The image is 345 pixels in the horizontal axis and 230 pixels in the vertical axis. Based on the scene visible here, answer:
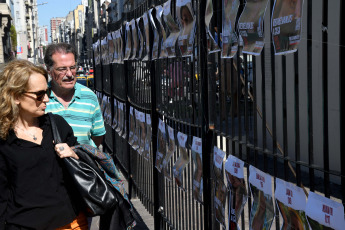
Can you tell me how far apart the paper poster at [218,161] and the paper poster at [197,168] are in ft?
1.13

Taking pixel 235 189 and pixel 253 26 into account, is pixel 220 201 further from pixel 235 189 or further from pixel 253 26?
pixel 253 26

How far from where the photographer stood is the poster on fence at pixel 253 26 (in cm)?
266

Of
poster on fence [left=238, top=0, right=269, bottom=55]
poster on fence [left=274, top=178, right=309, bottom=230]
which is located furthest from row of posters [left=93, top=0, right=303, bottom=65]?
poster on fence [left=274, top=178, right=309, bottom=230]

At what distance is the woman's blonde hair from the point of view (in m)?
3.40

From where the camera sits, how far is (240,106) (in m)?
3.17

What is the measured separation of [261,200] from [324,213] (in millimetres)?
640

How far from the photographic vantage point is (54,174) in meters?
3.49

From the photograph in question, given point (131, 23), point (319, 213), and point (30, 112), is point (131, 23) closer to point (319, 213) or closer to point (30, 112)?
point (30, 112)

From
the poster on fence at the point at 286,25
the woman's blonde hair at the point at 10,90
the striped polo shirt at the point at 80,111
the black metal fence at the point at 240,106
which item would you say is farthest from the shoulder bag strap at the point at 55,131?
the poster on fence at the point at 286,25

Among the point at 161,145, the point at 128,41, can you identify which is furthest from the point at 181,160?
the point at 128,41

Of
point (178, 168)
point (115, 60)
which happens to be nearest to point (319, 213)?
point (178, 168)

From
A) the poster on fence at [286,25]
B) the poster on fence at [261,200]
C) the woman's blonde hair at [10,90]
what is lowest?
A: the poster on fence at [261,200]

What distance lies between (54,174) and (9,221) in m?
0.38

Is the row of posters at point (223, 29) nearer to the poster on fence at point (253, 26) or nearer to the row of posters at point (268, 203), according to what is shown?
the poster on fence at point (253, 26)
